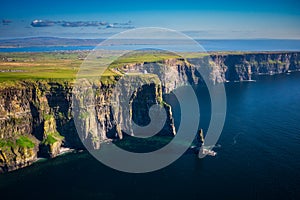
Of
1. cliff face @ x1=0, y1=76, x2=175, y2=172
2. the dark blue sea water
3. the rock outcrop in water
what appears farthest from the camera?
cliff face @ x1=0, y1=76, x2=175, y2=172

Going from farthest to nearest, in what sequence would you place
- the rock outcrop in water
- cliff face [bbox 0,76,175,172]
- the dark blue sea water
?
cliff face [bbox 0,76,175,172] → the rock outcrop in water → the dark blue sea water

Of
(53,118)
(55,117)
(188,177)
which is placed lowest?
(188,177)

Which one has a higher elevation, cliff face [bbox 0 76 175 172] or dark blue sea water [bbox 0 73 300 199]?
cliff face [bbox 0 76 175 172]

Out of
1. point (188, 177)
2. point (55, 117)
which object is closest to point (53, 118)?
point (55, 117)

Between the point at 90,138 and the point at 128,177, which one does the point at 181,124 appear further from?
the point at 128,177

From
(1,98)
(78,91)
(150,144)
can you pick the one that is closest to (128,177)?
(150,144)

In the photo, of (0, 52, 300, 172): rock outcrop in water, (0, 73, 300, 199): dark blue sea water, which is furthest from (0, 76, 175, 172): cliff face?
(0, 73, 300, 199): dark blue sea water

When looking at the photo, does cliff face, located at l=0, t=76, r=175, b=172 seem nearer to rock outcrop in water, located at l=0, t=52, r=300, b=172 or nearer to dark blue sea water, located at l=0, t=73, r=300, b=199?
rock outcrop in water, located at l=0, t=52, r=300, b=172

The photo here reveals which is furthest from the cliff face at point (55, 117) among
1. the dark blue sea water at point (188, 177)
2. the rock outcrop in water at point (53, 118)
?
the dark blue sea water at point (188, 177)

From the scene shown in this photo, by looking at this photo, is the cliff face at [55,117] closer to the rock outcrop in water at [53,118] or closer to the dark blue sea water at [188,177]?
the rock outcrop in water at [53,118]

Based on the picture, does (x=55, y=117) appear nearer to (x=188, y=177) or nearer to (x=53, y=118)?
(x=53, y=118)

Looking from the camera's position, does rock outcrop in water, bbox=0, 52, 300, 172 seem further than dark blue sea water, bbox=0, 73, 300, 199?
Yes

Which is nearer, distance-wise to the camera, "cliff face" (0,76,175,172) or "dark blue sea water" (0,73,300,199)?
"dark blue sea water" (0,73,300,199)
